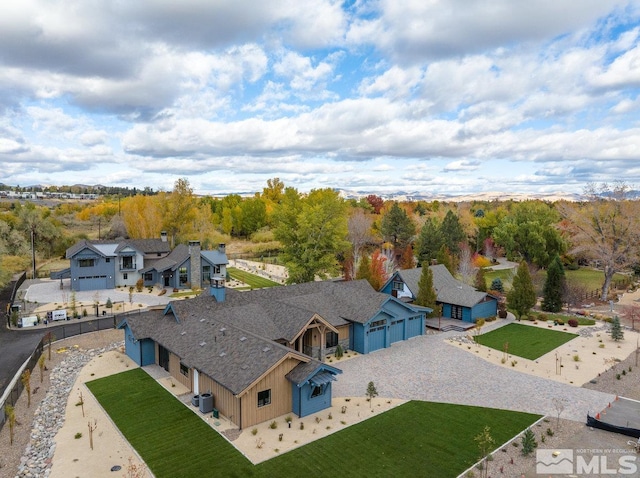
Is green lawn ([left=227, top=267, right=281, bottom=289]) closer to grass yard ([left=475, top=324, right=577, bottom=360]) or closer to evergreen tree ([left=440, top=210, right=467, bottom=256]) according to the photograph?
evergreen tree ([left=440, top=210, right=467, bottom=256])

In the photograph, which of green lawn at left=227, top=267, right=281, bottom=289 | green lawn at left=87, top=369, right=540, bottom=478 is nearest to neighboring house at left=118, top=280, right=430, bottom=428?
green lawn at left=87, top=369, right=540, bottom=478

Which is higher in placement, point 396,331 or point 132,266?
point 132,266

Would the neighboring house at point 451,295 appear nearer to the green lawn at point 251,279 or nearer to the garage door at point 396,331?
the garage door at point 396,331

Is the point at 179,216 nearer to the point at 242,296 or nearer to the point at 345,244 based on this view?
the point at 345,244

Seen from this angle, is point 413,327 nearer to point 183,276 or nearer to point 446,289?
point 446,289

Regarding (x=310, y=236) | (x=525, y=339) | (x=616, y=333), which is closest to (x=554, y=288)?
(x=616, y=333)

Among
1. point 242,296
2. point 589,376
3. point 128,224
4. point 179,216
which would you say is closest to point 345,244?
point 242,296

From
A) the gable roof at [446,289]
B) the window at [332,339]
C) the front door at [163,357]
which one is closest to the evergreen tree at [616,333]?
the gable roof at [446,289]

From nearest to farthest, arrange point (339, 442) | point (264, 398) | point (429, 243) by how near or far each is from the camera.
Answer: point (339, 442)
point (264, 398)
point (429, 243)
